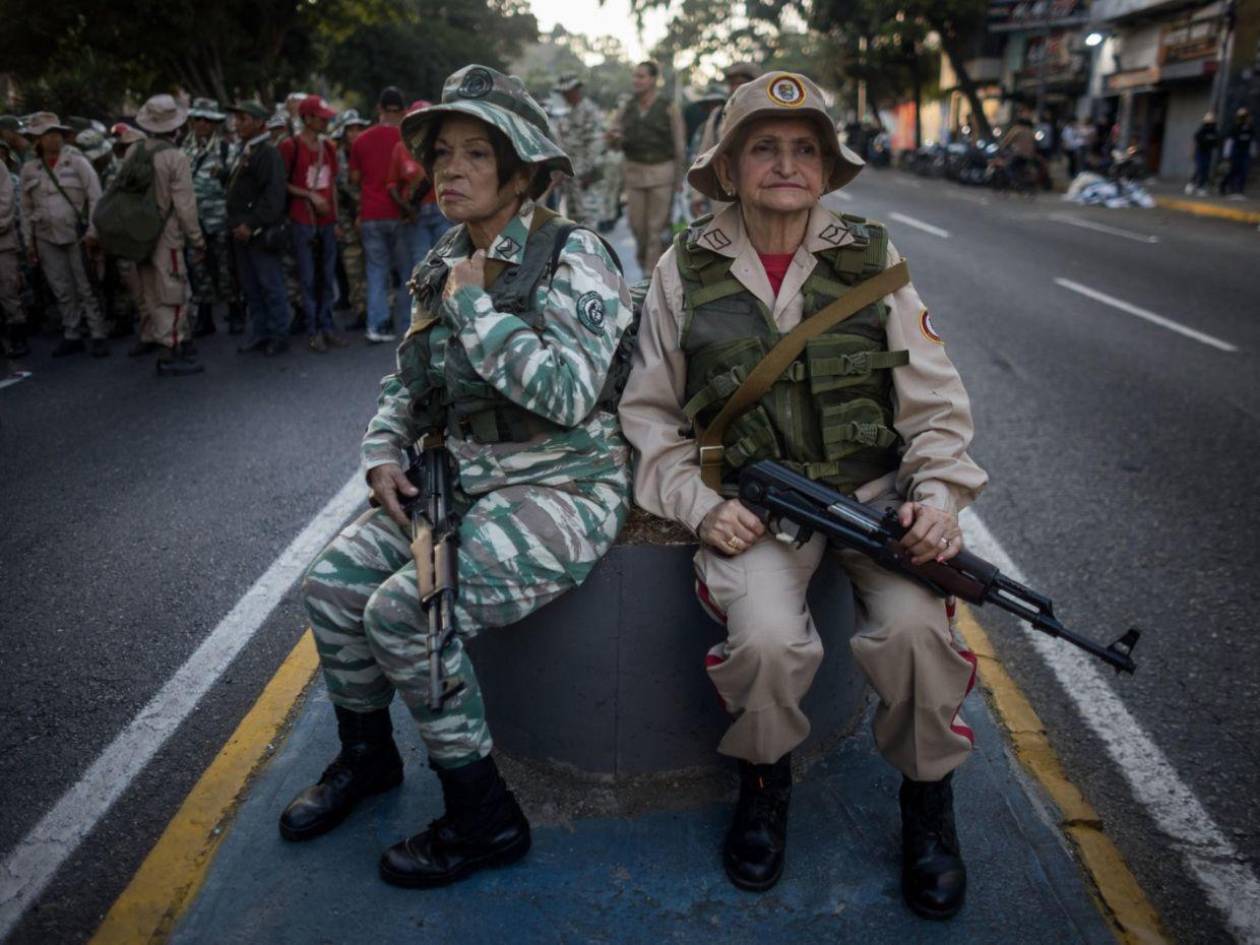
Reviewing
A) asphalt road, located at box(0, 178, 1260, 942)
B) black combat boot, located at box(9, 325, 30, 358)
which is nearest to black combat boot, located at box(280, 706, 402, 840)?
asphalt road, located at box(0, 178, 1260, 942)

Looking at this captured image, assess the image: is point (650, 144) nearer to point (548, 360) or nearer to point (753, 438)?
point (753, 438)

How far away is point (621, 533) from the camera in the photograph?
2623 mm

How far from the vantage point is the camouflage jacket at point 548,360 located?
2338mm

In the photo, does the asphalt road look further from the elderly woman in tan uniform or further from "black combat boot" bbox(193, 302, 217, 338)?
the elderly woman in tan uniform

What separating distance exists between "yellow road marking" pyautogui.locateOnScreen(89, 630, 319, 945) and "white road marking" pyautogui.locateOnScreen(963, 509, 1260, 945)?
2338 mm

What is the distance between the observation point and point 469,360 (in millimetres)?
2387

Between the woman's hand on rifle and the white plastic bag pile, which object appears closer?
the woman's hand on rifle

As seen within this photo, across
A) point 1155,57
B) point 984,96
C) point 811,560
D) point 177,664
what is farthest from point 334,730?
point 984,96

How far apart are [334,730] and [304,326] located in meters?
6.96

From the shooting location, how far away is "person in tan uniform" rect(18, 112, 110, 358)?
8.12m

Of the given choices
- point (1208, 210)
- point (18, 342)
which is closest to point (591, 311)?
point (18, 342)

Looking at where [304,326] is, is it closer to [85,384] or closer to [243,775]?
[85,384]

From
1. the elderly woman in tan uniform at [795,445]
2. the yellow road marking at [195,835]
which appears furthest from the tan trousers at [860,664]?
the yellow road marking at [195,835]

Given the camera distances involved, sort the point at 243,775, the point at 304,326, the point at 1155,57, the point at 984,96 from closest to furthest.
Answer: the point at 243,775, the point at 304,326, the point at 1155,57, the point at 984,96
